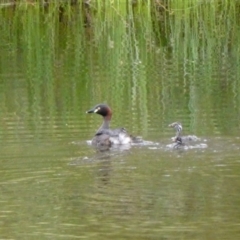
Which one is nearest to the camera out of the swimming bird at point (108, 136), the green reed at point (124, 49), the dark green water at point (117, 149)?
the dark green water at point (117, 149)

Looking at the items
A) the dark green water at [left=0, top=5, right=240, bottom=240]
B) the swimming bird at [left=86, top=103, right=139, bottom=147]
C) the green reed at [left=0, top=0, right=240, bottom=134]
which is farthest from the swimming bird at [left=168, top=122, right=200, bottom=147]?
the green reed at [left=0, top=0, right=240, bottom=134]

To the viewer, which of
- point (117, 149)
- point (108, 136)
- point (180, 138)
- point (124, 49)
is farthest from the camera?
point (124, 49)

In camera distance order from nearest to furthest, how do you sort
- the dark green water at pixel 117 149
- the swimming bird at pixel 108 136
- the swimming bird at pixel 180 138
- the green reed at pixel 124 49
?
the dark green water at pixel 117 149 → the swimming bird at pixel 180 138 → the swimming bird at pixel 108 136 → the green reed at pixel 124 49

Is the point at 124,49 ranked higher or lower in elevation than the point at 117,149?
higher

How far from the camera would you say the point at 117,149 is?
37.2 ft

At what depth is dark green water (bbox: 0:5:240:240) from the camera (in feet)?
27.0

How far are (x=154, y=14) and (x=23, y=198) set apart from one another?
13666 millimetres

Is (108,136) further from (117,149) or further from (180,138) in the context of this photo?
(180,138)

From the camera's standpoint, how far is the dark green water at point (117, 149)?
823 centimetres

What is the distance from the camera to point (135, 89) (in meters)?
14.6

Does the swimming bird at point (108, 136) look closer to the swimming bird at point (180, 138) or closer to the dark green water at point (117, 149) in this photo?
the dark green water at point (117, 149)

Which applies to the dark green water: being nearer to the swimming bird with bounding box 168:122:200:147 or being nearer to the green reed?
the green reed

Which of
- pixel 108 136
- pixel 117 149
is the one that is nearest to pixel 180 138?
pixel 117 149

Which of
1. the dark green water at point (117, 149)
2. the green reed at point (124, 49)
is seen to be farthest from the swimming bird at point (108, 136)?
the green reed at point (124, 49)
